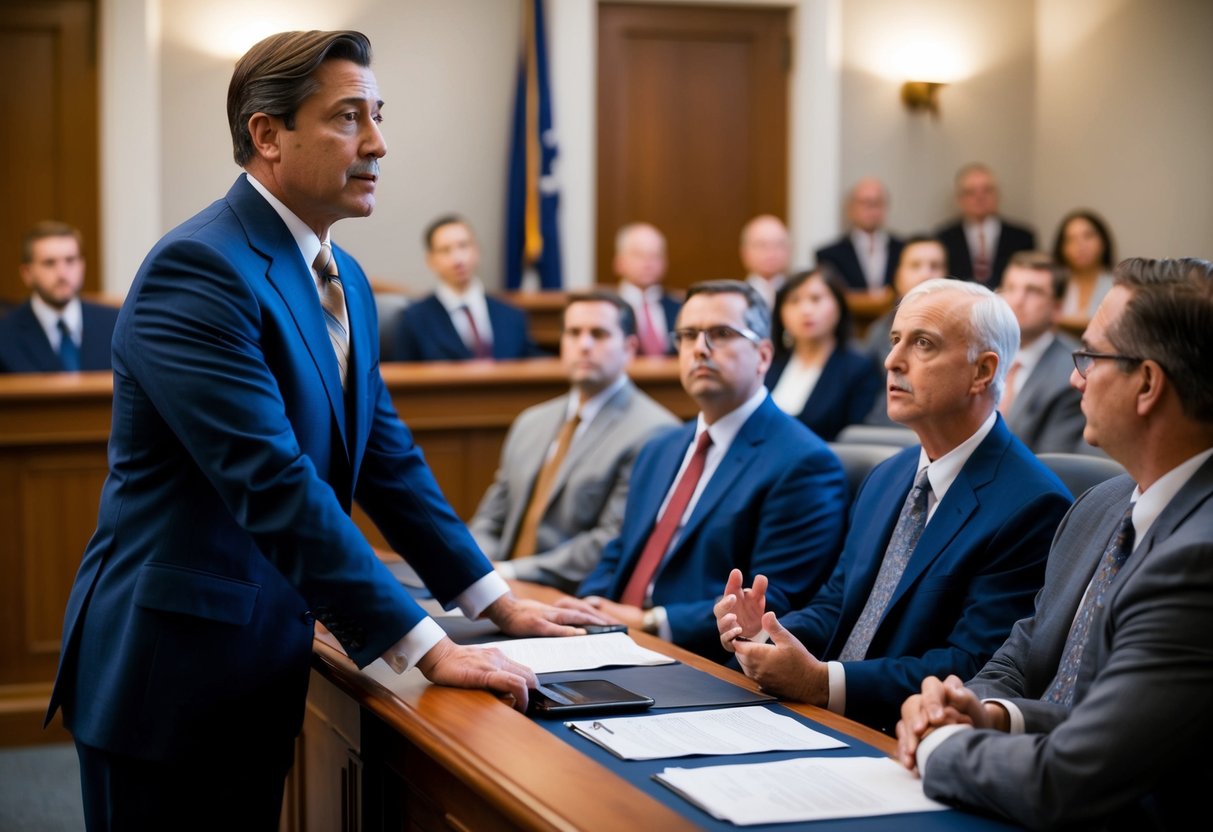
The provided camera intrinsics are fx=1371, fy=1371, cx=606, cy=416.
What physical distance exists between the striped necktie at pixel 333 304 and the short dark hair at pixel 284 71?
22 cm

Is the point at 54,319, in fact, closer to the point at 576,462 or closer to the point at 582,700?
the point at 576,462

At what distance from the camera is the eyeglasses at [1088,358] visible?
175 centimetres

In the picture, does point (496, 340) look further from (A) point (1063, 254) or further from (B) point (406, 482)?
(B) point (406, 482)

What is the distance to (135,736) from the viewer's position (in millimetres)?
2041

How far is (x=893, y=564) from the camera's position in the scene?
8.39ft

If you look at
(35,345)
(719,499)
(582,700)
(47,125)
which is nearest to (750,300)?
(719,499)

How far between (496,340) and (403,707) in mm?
5467

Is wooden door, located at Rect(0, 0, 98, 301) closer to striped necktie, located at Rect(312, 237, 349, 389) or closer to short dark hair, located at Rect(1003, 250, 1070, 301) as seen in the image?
short dark hair, located at Rect(1003, 250, 1070, 301)

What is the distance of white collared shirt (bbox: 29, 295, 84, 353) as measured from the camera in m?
6.65

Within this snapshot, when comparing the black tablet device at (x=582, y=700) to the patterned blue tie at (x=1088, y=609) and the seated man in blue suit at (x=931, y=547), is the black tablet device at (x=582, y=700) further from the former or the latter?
the patterned blue tie at (x=1088, y=609)

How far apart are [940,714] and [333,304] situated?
1.15 meters

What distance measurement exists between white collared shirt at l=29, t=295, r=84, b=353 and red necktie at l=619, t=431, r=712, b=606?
4.17 m

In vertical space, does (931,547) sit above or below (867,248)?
below

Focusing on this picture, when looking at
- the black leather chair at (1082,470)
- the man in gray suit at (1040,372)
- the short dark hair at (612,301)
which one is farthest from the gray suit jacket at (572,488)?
the black leather chair at (1082,470)
